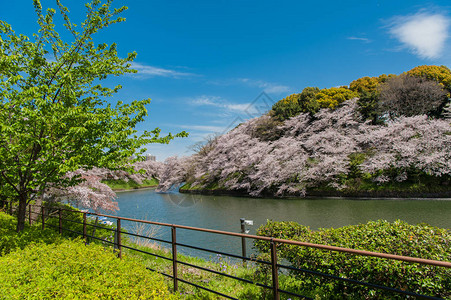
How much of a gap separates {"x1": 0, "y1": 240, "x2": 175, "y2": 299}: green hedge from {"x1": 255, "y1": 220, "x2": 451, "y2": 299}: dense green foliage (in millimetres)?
2443

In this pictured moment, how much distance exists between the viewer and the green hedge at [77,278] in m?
2.25

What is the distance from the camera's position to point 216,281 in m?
4.78

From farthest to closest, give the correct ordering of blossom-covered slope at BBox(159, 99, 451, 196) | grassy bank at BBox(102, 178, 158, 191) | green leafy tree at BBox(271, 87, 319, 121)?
grassy bank at BBox(102, 178, 158, 191)
green leafy tree at BBox(271, 87, 319, 121)
blossom-covered slope at BBox(159, 99, 451, 196)

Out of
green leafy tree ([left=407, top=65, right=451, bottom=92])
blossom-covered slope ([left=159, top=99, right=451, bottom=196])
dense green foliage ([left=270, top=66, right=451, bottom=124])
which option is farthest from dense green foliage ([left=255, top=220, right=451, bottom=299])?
green leafy tree ([left=407, top=65, right=451, bottom=92])

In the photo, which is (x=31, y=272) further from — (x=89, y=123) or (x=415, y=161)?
(x=415, y=161)

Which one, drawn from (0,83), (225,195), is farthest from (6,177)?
(225,195)

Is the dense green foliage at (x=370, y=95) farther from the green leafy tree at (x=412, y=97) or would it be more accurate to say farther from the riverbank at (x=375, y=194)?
the riverbank at (x=375, y=194)

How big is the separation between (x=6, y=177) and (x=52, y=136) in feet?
4.69

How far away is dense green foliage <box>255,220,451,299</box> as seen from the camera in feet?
9.78

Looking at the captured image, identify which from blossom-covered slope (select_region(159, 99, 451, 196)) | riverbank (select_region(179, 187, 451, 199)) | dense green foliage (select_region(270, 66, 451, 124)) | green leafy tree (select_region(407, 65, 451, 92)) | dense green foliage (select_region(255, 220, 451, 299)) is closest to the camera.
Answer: dense green foliage (select_region(255, 220, 451, 299))

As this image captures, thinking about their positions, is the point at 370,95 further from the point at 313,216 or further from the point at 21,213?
the point at 21,213

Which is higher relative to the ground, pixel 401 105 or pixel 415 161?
pixel 401 105

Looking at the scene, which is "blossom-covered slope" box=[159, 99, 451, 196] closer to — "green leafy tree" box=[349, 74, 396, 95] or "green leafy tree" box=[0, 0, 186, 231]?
"green leafy tree" box=[349, 74, 396, 95]

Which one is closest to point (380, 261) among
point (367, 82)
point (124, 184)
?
point (367, 82)
